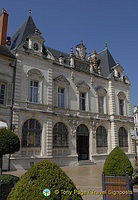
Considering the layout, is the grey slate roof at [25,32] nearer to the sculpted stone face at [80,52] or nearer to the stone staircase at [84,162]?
the sculpted stone face at [80,52]

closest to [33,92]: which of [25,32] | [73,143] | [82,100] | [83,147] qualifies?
[82,100]

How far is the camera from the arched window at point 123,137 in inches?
965

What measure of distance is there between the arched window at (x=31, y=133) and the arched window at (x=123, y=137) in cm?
1177

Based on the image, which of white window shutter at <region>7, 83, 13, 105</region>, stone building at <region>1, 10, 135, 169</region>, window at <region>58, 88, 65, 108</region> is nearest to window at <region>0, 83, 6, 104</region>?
white window shutter at <region>7, 83, 13, 105</region>

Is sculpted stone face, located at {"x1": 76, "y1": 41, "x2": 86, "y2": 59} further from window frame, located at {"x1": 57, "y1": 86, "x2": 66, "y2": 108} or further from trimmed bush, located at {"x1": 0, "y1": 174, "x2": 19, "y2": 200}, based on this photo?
trimmed bush, located at {"x1": 0, "y1": 174, "x2": 19, "y2": 200}

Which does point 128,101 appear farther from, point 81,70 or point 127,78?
point 81,70

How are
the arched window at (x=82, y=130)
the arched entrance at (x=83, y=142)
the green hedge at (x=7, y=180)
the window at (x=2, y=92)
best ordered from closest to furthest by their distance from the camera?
the green hedge at (x=7, y=180), the window at (x=2, y=92), the arched window at (x=82, y=130), the arched entrance at (x=83, y=142)

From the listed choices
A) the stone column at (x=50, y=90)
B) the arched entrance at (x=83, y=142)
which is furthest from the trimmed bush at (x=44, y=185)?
the arched entrance at (x=83, y=142)

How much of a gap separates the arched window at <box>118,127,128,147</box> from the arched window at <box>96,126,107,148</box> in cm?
253

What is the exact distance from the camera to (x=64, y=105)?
66.0ft

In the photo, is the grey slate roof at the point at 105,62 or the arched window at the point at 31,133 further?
the grey slate roof at the point at 105,62

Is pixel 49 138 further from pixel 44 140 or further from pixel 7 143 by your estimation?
pixel 7 143

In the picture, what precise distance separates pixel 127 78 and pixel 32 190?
87.8ft

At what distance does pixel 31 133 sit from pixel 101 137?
9.36m
